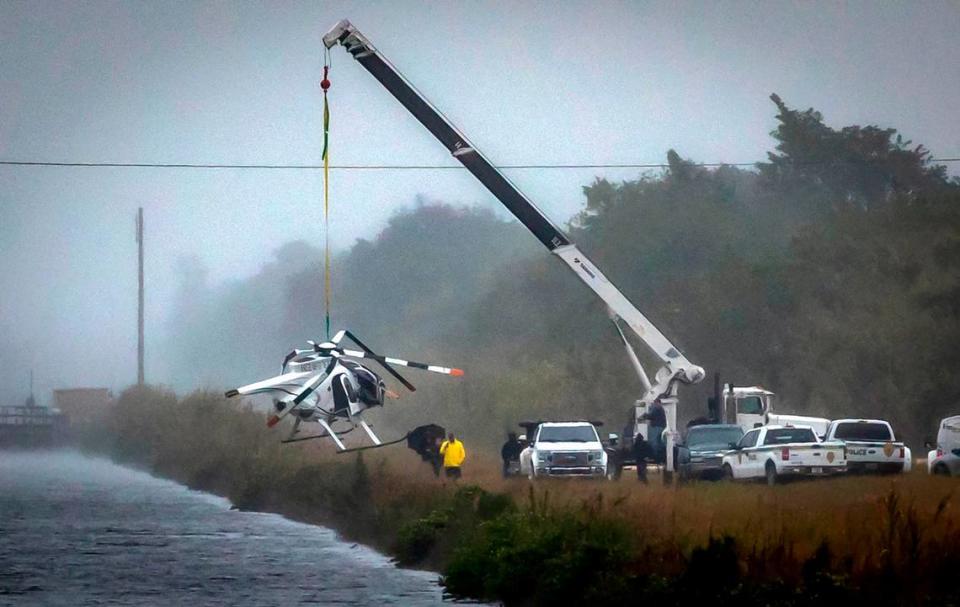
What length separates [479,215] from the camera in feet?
455

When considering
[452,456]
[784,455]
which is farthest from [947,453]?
[452,456]

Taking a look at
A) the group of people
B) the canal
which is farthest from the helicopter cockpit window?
the canal

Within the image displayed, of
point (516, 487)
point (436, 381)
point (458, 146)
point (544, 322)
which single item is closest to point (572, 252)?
point (458, 146)

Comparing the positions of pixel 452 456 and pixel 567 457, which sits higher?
pixel 452 456

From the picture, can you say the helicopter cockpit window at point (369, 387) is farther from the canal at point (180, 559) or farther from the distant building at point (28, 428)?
the distant building at point (28, 428)

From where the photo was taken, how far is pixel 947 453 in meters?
47.3

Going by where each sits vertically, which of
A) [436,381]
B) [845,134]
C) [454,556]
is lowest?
[454,556]

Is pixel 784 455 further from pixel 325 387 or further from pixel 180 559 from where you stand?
pixel 180 559

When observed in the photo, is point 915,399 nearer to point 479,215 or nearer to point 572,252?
point 572,252

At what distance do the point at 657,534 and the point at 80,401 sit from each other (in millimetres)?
140385

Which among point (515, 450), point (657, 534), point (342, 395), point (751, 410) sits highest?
point (342, 395)

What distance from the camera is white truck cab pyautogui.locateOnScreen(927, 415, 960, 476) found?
154ft

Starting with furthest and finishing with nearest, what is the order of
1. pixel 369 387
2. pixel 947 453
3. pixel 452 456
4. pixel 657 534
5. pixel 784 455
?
pixel 369 387, pixel 452 456, pixel 947 453, pixel 784 455, pixel 657 534

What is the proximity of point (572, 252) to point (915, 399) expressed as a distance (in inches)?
979
